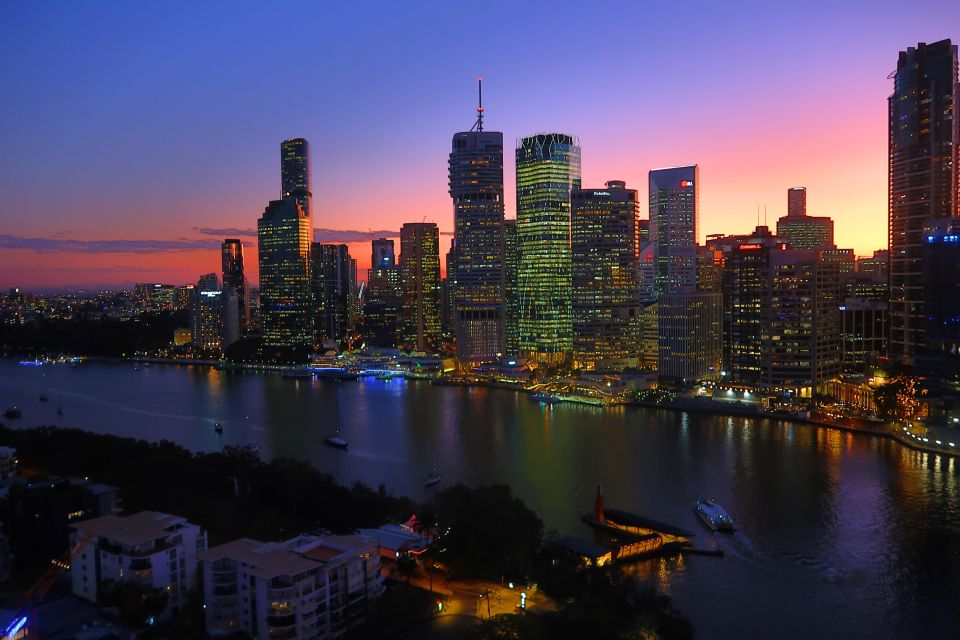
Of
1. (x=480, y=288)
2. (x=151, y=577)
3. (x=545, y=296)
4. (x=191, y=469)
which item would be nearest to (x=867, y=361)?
(x=545, y=296)

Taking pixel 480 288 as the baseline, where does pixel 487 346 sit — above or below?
below

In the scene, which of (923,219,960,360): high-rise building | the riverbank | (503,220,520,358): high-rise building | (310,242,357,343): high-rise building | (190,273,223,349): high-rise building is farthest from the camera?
(310,242,357,343): high-rise building

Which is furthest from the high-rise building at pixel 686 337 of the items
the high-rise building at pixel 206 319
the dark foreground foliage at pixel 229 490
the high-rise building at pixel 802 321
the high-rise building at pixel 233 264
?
the high-rise building at pixel 233 264

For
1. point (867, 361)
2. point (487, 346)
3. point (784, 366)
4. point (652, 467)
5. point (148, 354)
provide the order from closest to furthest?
1. point (652, 467)
2. point (784, 366)
3. point (867, 361)
4. point (487, 346)
5. point (148, 354)

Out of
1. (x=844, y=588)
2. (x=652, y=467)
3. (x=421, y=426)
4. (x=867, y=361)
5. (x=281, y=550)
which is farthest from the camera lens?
(x=867, y=361)

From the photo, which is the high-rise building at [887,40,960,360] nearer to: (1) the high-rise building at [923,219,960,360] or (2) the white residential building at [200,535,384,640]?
(1) the high-rise building at [923,219,960,360]

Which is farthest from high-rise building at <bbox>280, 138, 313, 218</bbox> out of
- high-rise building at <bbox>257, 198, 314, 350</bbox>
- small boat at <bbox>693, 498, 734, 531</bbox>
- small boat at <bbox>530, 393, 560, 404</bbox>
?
small boat at <bbox>693, 498, 734, 531</bbox>

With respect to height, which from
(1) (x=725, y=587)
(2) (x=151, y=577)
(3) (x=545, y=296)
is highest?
(3) (x=545, y=296)

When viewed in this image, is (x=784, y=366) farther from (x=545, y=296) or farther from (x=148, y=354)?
(x=148, y=354)
